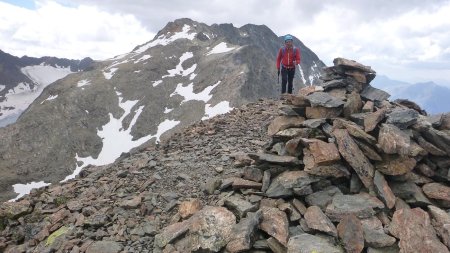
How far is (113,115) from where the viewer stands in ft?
461

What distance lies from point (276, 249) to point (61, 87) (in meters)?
164

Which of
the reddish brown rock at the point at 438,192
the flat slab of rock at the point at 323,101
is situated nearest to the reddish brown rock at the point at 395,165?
the reddish brown rock at the point at 438,192

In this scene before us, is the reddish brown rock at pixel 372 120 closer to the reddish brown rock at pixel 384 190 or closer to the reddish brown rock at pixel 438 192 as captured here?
the reddish brown rock at pixel 384 190

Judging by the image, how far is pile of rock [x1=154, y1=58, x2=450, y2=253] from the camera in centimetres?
962

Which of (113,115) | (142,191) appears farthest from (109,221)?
(113,115)

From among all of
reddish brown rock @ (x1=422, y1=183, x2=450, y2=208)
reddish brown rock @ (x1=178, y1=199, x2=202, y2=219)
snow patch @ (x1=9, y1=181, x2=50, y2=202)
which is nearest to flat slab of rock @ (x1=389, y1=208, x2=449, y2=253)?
reddish brown rock @ (x1=422, y1=183, x2=450, y2=208)

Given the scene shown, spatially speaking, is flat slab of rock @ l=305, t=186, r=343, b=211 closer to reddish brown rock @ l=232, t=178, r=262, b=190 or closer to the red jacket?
reddish brown rock @ l=232, t=178, r=262, b=190

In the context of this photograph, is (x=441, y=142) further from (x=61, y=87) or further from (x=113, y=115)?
(x=61, y=87)

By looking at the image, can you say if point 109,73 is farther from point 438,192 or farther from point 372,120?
point 438,192

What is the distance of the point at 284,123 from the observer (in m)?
14.4

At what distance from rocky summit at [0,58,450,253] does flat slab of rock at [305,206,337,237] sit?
0.03 m

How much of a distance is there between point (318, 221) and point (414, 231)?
240 centimetres

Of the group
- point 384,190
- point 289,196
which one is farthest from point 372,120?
point 289,196

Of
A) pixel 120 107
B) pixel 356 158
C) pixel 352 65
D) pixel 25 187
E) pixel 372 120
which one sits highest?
pixel 352 65
